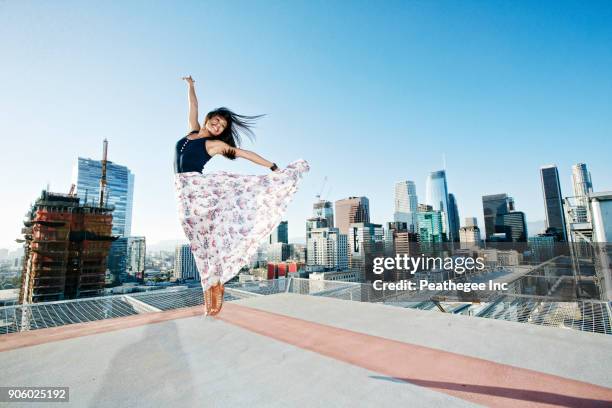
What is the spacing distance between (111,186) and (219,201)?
16536 centimetres

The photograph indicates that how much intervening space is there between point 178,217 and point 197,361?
136cm

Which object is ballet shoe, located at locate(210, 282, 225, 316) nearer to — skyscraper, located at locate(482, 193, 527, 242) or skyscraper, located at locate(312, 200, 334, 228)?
skyscraper, located at locate(312, 200, 334, 228)

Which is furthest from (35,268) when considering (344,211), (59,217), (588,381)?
(344,211)

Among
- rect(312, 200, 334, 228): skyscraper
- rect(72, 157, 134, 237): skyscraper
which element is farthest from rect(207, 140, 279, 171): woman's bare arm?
rect(312, 200, 334, 228): skyscraper

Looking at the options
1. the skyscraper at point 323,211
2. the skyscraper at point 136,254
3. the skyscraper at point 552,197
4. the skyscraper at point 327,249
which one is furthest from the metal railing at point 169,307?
the skyscraper at point 552,197

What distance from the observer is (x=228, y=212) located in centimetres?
287

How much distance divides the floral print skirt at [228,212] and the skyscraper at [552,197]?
181m

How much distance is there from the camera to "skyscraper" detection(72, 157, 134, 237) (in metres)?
128

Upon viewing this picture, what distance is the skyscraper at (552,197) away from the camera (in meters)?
143

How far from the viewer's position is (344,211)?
16838 centimetres

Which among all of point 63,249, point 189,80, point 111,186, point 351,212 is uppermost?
point 111,186

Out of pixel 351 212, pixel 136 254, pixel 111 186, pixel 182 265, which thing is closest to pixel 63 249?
pixel 182 265

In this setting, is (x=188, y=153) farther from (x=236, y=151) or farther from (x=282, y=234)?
(x=282, y=234)

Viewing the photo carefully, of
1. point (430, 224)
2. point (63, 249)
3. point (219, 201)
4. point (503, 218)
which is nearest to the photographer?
point (219, 201)
